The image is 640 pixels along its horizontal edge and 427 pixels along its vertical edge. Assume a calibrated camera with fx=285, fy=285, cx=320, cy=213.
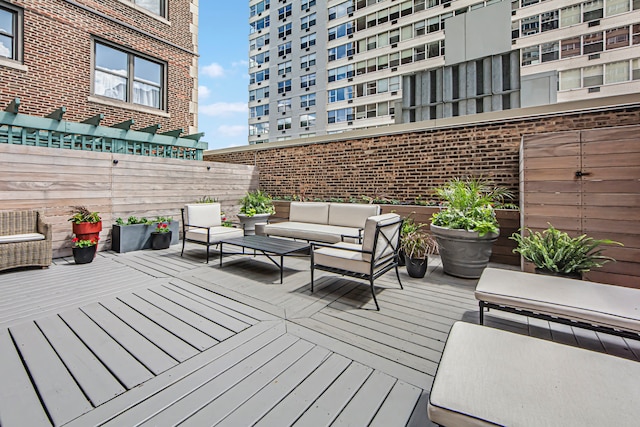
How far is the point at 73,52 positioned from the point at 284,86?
24820 millimetres

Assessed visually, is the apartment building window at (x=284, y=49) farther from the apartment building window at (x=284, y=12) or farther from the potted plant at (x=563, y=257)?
the potted plant at (x=563, y=257)

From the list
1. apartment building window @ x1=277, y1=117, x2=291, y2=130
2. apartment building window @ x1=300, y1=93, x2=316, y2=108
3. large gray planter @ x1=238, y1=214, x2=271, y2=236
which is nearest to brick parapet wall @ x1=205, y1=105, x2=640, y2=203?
large gray planter @ x1=238, y1=214, x2=271, y2=236

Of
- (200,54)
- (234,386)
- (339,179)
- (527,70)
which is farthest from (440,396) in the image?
(527,70)

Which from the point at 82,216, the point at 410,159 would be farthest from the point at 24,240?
the point at 410,159

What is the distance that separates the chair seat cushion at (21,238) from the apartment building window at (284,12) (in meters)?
32.7

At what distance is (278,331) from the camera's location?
7.91 ft

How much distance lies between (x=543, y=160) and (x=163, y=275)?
5.31 meters

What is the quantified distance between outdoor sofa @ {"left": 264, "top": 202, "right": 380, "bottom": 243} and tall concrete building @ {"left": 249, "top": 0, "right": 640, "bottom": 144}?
16.5ft

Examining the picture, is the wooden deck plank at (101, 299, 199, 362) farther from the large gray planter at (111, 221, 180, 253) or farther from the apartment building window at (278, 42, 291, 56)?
the apartment building window at (278, 42, 291, 56)

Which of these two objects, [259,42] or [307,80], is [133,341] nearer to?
[307,80]

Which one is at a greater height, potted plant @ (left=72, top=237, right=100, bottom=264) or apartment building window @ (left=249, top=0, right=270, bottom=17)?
apartment building window @ (left=249, top=0, right=270, bottom=17)

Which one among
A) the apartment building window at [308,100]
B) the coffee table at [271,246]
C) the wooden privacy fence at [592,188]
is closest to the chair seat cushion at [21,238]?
the coffee table at [271,246]

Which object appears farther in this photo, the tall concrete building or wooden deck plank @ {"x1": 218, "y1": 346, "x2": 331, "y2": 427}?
the tall concrete building

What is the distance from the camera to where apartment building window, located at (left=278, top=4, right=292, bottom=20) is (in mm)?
29391
